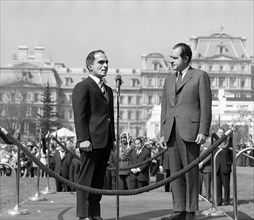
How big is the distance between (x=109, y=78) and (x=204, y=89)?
496ft

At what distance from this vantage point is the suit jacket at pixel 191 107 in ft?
25.6

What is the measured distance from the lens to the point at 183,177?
26.6 feet

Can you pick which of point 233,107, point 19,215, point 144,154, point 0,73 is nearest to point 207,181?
point 144,154

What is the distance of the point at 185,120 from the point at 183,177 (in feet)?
2.60

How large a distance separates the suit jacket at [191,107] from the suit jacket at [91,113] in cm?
84

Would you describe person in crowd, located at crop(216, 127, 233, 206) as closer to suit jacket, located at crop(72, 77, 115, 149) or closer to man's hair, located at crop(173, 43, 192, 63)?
man's hair, located at crop(173, 43, 192, 63)

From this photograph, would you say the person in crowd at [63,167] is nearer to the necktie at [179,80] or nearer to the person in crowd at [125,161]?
the person in crowd at [125,161]

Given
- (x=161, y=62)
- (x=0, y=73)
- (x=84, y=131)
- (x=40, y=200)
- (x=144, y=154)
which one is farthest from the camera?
(x=161, y=62)

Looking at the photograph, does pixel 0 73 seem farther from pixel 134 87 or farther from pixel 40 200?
pixel 40 200

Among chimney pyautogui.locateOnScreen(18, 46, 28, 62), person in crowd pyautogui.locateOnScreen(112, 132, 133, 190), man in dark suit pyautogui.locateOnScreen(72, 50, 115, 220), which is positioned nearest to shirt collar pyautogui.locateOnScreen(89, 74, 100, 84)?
man in dark suit pyautogui.locateOnScreen(72, 50, 115, 220)

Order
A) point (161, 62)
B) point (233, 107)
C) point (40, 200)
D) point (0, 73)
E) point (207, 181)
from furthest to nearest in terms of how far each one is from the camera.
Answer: point (161, 62) → point (0, 73) → point (233, 107) → point (207, 181) → point (40, 200)

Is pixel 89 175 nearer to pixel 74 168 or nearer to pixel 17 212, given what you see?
pixel 17 212

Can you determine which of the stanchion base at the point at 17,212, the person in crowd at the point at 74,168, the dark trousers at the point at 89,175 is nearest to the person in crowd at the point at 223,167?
the person in crowd at the point at 74,168

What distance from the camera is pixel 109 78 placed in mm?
158625
